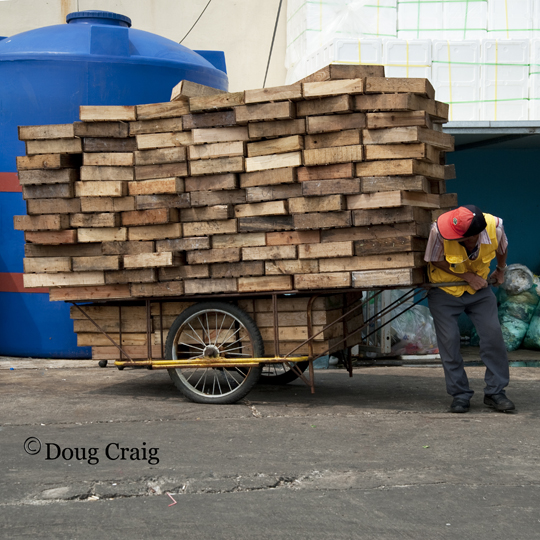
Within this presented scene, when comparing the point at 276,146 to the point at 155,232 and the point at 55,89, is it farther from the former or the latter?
the point at 55,89

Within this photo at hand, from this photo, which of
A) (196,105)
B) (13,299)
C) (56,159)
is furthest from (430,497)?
(13,299)

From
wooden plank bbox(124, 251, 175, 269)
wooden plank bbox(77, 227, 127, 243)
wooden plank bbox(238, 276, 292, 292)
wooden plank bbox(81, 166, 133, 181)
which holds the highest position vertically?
wooden plank bbox(81, 166, 133, 181)

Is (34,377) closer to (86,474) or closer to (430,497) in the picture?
(86,474)

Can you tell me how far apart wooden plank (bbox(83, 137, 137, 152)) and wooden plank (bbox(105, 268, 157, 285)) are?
3.24 ft

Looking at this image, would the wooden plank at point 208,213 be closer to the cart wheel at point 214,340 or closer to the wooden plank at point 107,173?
the wooden plank at point 107,173

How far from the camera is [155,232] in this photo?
603 cm

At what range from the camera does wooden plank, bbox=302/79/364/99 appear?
17.9 feet

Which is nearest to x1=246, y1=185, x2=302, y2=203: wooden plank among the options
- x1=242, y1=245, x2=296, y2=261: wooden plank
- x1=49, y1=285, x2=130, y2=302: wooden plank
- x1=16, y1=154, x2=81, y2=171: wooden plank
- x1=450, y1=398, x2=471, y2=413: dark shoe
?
x1=242, y1=245, x2=296, y2=261: wooden plank

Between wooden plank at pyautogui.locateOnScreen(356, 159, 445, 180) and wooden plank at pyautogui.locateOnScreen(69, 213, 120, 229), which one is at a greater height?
wooden plank at pyautogui.locateOnScreen(356, 159, 445, 180)

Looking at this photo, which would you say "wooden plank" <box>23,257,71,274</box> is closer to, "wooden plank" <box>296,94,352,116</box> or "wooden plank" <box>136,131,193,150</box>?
"wooden plank" <box>136,131,193,150</box>

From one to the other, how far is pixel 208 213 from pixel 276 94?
41.8 inches

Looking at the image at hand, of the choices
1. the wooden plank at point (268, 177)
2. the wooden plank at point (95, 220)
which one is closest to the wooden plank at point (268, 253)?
the wooden plank at point (268, 177)

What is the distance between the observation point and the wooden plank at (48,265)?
6.18 meters

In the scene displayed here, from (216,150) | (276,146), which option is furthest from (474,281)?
(216,150)
